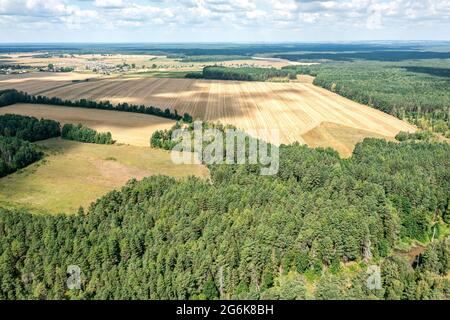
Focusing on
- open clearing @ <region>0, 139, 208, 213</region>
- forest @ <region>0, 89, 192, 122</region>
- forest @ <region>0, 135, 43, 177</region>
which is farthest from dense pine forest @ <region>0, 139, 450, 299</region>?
forest @ <region>0, 89, 192, 122</region>

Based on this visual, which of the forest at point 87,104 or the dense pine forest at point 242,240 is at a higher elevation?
the forest at point 87,104

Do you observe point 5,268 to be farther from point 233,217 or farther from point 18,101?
point 18,101

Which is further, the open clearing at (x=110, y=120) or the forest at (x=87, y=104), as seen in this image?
the forest at (x=87, y=104)

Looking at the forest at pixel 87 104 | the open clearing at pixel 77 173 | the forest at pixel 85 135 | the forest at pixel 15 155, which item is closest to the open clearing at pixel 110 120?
the forest at pixel 87 104

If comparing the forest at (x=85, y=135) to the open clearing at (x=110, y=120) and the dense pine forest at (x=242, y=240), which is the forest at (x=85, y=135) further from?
the dense pine forest at (x=242, y=240)

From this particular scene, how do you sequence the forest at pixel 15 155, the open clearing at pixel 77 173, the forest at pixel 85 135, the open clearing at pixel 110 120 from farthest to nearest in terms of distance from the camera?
the open clearing at pixel 110 120 < the forest at pixel 85 135 < the forest at pixel 15 155 < the open clearing at pixel 77 173

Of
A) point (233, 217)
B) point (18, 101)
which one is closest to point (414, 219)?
point (233, 217)

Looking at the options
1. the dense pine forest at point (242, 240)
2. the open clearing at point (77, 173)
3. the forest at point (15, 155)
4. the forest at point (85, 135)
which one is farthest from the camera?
the forest at point (85, 135)
